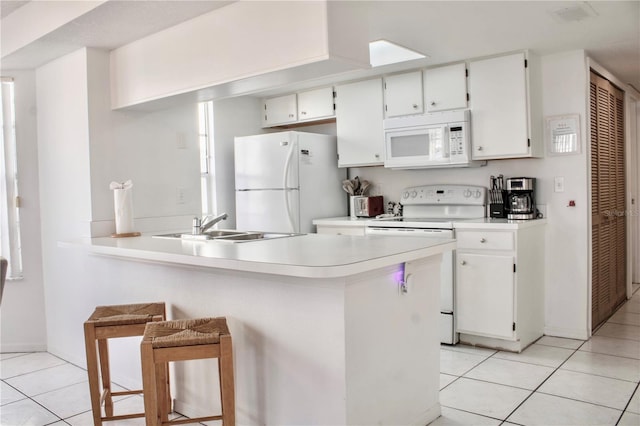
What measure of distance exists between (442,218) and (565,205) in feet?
3.17

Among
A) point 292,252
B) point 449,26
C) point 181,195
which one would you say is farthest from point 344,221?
point 292,252

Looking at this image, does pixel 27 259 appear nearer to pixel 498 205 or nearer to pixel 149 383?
pixel 149 383

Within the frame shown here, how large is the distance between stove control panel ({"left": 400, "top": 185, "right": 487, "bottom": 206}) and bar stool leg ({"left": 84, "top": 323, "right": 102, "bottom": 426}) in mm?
2987

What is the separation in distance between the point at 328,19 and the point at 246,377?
1668mm

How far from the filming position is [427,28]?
10.8 ft

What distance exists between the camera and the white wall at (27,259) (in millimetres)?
3955

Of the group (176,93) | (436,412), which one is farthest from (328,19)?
(436,412)

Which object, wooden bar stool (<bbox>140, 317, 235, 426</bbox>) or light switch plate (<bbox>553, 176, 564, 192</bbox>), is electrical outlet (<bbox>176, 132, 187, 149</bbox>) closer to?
wooden bar stool (<bbox>140, 317, 235, 426</bbox>)

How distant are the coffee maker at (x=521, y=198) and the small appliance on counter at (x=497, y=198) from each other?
106mm

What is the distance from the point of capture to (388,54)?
4.04m

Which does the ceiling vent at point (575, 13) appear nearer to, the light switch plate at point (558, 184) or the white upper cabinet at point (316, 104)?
the light switch plate at point (558, 184)

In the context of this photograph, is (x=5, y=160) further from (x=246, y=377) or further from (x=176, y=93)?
(x=246, y=377)

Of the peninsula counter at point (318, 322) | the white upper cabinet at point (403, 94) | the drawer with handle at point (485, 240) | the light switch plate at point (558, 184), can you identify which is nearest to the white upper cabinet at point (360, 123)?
the white upper cabinet at point (403, 94)

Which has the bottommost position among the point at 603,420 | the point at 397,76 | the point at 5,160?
the point at 603,420
